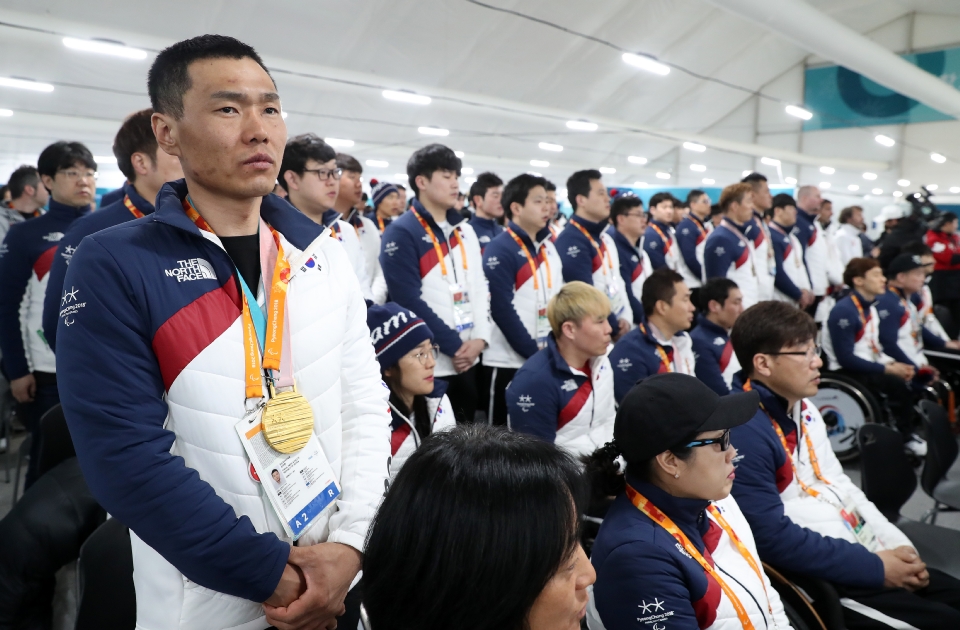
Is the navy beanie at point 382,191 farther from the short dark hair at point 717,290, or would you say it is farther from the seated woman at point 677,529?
the seated woman at point 677,529

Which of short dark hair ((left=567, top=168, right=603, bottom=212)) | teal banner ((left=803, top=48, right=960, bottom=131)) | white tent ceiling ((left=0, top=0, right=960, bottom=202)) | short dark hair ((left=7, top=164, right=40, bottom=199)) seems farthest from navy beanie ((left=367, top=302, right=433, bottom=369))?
teal banner ((left=803, top=48, right=960, bottom=131))

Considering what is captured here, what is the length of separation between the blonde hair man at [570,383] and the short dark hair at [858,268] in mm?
2644

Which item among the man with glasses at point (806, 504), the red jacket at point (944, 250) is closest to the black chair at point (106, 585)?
the man with glasses at point (806, 504)

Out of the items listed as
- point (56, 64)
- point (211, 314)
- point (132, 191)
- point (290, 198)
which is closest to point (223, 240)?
point (211, 314)

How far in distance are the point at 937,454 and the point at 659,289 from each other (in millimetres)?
1377

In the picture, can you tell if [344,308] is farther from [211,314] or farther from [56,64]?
[56,64]

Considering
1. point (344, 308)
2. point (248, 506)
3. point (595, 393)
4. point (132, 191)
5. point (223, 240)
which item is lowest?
point (595, 393)

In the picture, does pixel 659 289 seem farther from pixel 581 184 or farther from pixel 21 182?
pixel 21 182

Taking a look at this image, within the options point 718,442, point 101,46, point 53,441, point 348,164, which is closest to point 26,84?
point 101,46

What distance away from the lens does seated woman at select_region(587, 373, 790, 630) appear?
1.37m

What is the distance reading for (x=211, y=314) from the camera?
101 cm

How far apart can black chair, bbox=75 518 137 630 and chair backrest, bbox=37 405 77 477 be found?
65cm

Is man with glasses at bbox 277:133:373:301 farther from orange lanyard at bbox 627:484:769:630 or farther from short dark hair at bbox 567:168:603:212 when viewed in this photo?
short dark hair at bbox 567:168:603:212

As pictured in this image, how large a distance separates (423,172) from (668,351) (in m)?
1.53
